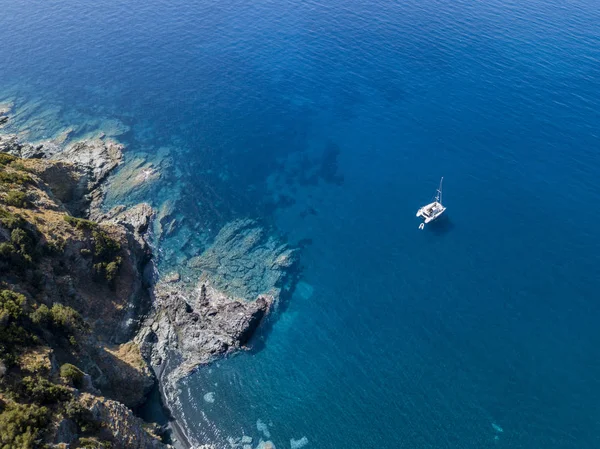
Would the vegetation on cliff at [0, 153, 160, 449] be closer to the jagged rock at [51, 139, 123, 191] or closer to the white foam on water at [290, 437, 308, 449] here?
the jagged rock at [51, 139, 123, 191]

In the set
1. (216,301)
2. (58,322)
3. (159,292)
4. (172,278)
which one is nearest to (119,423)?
(58,322)

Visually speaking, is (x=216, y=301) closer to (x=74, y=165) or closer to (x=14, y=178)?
(x=14, y=178)

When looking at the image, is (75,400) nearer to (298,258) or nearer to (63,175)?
(298,258)

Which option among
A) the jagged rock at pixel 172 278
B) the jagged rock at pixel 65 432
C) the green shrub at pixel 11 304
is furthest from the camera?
the jagged rock at pixel 172 278

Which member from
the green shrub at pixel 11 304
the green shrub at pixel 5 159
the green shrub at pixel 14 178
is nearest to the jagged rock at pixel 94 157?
the green shrub at pixel 5 159

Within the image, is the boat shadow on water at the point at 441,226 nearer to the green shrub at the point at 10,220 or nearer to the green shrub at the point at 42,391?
the green shrub at the point at 42,391

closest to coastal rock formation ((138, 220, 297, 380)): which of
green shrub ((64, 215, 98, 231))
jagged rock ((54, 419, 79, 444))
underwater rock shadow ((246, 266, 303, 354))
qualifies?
underwater rock shadow ((246, 266, 303, 354))

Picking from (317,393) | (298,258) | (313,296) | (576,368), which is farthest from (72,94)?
(576,368)
